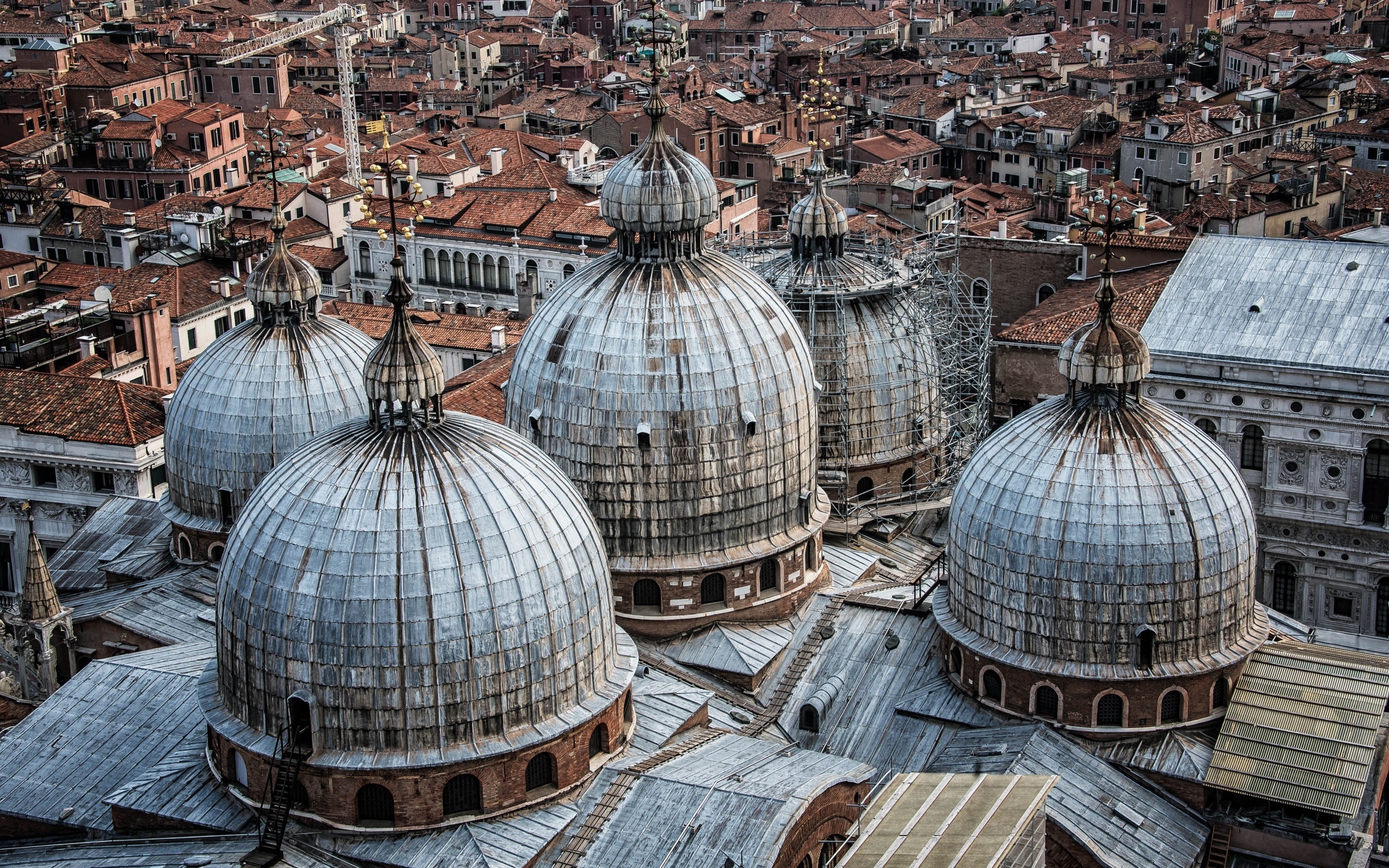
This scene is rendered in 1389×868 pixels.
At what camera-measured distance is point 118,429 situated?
55.7 meters

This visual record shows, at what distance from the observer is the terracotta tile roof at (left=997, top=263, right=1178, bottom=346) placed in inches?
2275

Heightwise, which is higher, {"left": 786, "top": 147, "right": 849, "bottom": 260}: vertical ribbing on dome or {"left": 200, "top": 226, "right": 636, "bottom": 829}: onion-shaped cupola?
{"left": 786, "top": 147, "right": 849, "bottom": 260}: vertical ribbing on dome

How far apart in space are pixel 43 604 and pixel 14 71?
106 m

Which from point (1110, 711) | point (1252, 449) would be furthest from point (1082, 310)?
point (1110, 711)

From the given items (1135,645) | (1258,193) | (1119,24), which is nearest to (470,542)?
(1135,645)

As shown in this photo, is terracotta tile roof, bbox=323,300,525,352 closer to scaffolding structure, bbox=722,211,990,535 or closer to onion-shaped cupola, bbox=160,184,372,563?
scaffolding structure, bbox=722,211,990,535

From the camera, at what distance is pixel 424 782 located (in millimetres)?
31953

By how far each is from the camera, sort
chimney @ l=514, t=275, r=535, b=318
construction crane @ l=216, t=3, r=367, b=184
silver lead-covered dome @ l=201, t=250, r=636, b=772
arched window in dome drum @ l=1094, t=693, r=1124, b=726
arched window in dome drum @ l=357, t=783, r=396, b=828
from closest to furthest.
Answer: silver lead-covered dome @ l=201, t=250, r=636, b=772 → arched window in dome drum @ l=357, t=783, r=396, b=828 → arched window in dome drum @ l=1094, t=693, r=1124, b=726 → chimney @ l=514, t=275, r=535, b=318 → construction crane @ l=216, t=3, r=367, b=184

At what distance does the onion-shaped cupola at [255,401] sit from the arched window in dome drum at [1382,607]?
28.7 meters

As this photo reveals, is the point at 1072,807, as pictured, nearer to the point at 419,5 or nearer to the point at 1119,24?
the point at 1119,24

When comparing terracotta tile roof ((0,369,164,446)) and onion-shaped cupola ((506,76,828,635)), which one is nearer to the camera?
onion-shaped cupola ((506,76,828,635))

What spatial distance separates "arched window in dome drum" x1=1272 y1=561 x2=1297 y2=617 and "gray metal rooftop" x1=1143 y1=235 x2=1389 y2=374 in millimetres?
6025

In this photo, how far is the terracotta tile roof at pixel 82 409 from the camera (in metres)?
55.7

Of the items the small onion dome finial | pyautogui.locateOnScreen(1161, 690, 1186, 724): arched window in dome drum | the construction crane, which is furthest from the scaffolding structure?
the construction crane
